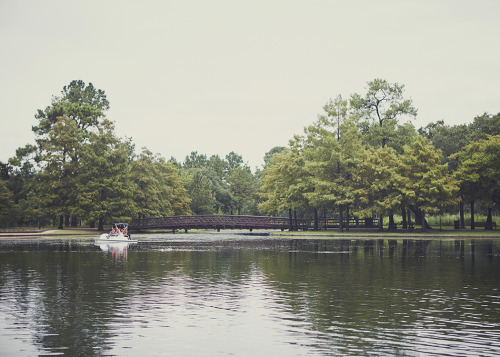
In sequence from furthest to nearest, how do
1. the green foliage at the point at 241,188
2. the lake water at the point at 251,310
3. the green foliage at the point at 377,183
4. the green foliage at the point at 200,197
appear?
the green foliage at the point at 241,188
the green foliage at the point at 200,197
the green foliage at the point at 377,183
the lake water at the point at 251,310

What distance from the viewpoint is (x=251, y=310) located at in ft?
64.3

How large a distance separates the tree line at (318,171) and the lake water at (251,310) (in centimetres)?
4857

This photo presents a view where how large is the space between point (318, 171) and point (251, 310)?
6859cm

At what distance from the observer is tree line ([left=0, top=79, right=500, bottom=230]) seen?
81.8m

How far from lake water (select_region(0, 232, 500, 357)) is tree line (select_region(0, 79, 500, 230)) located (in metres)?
48.6

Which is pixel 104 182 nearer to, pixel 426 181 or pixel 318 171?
pixel 318 171

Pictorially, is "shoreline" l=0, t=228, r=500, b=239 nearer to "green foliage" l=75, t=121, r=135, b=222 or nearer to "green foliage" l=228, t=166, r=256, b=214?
"green foliage" l=75, t=121, r=135, b=222

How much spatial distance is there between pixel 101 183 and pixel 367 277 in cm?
7522

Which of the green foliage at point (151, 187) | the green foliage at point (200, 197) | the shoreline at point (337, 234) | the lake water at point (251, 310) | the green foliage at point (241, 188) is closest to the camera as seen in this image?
the lake water at point (251, 310)

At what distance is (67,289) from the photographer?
2470 cm

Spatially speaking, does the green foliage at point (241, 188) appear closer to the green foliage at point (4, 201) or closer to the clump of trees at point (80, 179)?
the clump of trees at point (80, 179)

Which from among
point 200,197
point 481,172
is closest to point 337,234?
point 481,172

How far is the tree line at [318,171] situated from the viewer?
81.8m

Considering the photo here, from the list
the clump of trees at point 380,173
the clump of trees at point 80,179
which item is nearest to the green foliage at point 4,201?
the clump of trees at point 80,179
